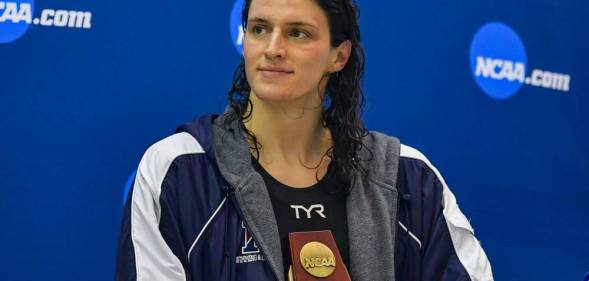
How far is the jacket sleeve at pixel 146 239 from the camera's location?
5.35 ft

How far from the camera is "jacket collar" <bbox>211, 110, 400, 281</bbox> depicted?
1703 mm

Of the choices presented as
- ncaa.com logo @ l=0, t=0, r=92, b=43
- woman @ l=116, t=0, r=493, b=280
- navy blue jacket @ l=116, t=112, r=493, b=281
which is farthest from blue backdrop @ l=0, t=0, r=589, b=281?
navy blue jacket @ l=116, t=112, r=493, b=281

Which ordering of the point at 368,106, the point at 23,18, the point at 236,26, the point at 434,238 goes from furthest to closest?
the point at 368,106 → the point at 236,26 → the point at 23,18 → the point at 434,238

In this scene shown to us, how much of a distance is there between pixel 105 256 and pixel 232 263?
53 cm

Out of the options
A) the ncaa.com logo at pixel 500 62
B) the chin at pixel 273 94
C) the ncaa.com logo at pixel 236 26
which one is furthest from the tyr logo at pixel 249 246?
the ncaa.com logo at pixel 500 62

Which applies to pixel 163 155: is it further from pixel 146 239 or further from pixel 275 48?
pixel 275 48

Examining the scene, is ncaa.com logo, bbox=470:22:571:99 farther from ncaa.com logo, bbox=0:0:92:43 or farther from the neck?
ncaa.com logo, bbox=0:0:92:43

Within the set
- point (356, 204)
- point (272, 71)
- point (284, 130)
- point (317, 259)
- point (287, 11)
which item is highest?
point (287, 11)

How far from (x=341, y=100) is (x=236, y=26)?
44cm

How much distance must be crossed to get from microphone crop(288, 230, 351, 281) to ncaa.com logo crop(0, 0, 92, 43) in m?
0.73

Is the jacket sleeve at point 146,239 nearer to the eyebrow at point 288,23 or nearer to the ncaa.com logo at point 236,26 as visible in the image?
the eyebrow at point 288,23

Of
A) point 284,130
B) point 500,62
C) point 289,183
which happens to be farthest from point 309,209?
point 500,62

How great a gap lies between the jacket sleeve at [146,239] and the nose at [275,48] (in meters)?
0.27

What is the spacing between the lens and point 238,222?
172cm
